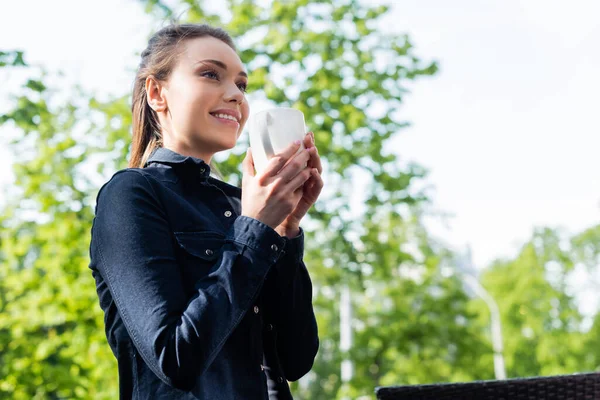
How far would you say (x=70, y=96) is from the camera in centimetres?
751

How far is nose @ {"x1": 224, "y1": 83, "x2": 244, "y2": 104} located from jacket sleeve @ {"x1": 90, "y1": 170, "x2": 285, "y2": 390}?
10.8 inches

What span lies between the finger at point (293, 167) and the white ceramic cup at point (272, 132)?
0.06ft

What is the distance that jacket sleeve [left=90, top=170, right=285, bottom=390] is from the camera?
1.15 metres

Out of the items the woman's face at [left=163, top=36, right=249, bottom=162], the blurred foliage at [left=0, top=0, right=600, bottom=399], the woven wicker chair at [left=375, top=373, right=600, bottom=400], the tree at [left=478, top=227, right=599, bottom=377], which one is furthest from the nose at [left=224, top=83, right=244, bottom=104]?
the tree at [left=478, top=227, right=599, bottom=377]

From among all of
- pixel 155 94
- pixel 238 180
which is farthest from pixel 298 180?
pixel 238 180

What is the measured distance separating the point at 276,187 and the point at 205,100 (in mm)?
310

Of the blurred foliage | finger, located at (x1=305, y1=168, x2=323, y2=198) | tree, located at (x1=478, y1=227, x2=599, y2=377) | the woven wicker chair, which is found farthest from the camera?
tree, located at (x1=478, y1=227, x2=599, y2=377)

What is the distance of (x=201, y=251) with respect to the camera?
4.34 ft

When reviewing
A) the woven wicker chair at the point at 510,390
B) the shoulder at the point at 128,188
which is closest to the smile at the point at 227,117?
the shoulder at the point at 128,188

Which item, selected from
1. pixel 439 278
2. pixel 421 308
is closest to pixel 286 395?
pixel 421 308

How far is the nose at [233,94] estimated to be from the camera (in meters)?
1.47

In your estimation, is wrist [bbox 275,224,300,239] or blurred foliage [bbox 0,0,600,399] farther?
blurred foliage [bbox 0,0,600,399]

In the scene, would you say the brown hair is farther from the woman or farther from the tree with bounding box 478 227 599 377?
the tree with bounding box 478 227 599 377

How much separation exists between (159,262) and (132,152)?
0.55m
